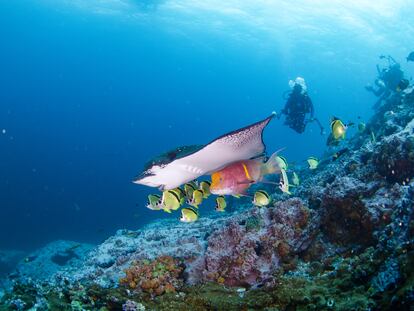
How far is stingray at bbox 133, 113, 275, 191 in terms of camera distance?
3207mm

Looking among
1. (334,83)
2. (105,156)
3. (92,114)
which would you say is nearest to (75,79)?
(92,114)

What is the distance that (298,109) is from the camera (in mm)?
16297

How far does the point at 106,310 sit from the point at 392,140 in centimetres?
558

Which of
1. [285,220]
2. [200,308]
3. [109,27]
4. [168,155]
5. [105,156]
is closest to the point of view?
[168,155]

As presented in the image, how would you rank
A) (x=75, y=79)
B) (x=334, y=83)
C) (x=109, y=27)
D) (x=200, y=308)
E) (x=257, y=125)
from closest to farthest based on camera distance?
(x=257, y=125)
(x=200, y=308)
(x=109, y=27)
(x=334, y=83)
(x=75, y=79)

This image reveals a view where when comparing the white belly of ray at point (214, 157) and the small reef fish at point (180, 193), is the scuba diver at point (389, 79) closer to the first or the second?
the small reef fish at point (180, 193)

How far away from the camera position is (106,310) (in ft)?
12.6

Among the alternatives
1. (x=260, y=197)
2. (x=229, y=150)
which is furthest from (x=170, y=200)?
(x=229, y=150)

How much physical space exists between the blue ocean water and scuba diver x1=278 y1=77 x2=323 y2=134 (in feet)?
14.7

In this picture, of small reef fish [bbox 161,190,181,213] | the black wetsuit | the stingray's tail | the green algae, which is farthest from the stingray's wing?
the black wetsuit

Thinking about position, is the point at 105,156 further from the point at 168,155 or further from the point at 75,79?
the point at 168,155

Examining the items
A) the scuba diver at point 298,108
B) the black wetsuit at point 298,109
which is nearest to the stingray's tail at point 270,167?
the scuba diver at point 298,108

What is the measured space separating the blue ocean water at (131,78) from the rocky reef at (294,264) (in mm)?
7356

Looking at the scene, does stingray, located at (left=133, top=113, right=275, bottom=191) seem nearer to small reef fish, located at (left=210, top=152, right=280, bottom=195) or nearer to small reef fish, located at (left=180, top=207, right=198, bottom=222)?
small reef fish, located at (left=210, top=152, right=280, bottom=195)
